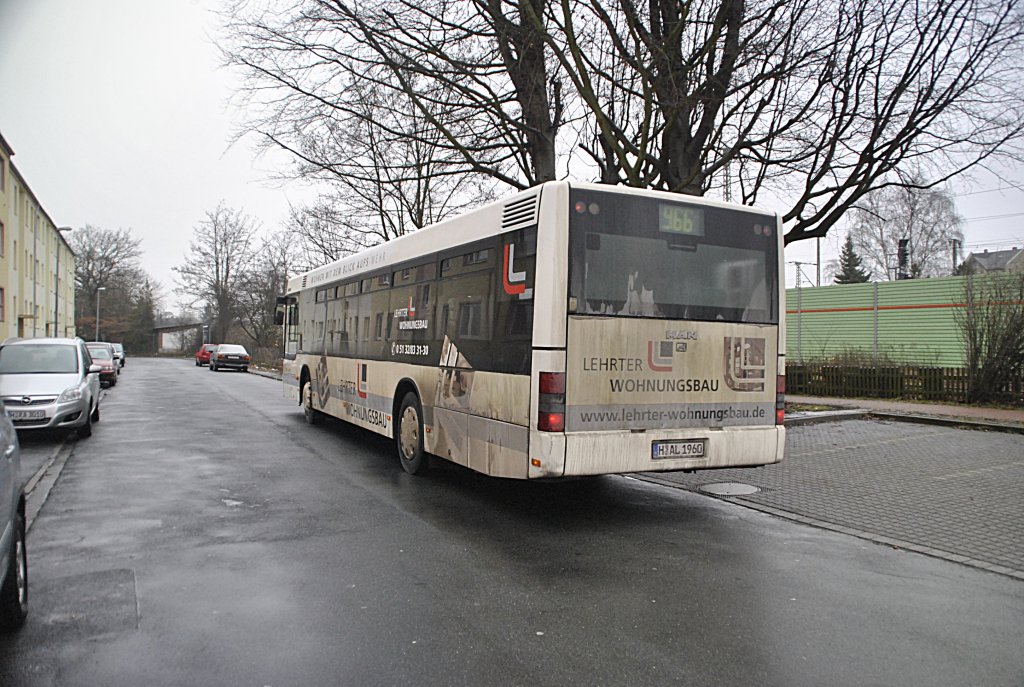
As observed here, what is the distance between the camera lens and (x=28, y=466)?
9812mm

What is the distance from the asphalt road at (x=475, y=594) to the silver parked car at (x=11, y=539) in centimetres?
14

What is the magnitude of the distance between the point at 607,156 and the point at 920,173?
6824mm

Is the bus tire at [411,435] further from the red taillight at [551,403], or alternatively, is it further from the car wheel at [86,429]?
the car wheel at [86,429]

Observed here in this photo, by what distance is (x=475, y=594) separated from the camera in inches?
191

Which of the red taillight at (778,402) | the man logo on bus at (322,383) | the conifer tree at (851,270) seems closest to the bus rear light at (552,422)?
the red taillight at (778,402)

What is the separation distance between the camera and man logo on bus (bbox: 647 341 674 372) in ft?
21.9

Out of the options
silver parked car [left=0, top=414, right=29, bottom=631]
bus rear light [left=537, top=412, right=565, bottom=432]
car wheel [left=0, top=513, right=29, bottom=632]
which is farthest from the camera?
bus rear light [left=537, top=412, right=565, bottom=432]

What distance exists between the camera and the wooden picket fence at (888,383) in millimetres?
17094

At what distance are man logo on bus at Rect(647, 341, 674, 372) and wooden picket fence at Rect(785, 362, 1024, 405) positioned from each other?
530 inches

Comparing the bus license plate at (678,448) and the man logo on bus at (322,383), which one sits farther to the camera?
the man logo on bus at (322,383)

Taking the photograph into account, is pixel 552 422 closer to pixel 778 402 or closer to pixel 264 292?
pixel 778 402

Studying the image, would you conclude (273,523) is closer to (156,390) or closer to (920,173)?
(920,173)

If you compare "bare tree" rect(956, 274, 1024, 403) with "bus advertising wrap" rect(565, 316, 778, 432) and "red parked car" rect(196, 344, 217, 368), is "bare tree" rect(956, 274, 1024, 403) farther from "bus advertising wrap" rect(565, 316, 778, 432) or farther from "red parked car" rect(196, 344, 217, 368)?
"red parked car" rect(196, 344, 217, 368)

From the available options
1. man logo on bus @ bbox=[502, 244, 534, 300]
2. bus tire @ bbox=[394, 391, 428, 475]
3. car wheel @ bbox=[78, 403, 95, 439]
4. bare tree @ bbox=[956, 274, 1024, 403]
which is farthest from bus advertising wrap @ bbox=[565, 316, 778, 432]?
bare tree @ bbox=[956, 274, 1024, 403]
